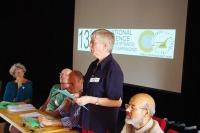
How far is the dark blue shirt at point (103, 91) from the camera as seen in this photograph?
1907 millimetres

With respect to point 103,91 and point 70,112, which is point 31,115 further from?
point 103,91

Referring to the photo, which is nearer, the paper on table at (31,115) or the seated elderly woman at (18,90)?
the paper on table at (31,115)

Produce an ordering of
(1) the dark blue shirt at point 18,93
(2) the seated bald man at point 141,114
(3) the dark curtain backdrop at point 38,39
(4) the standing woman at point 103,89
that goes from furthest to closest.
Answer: (3) the dark curtain backdrop at point 38,39
(1) the dark blue shirt at point 18,93
(4) the standing woman at point 103,89
(2) the seated bald man at point 141,114

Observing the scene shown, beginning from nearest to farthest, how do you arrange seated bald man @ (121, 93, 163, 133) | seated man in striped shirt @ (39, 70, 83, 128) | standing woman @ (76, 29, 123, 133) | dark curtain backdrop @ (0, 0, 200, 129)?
seated bald man @ (121, 93, 163, 133)
standing woman @ (76, 29, 123, 133)
seated man in striped shirt @ (39, 70, 83, 128)
dark curtain backdrop @ (0, 0, 200, 129)

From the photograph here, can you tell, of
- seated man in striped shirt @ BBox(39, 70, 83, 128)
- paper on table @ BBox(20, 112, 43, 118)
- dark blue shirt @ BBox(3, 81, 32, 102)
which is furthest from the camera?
dark blue shirt @ BBox(3, 81, 32, 102)

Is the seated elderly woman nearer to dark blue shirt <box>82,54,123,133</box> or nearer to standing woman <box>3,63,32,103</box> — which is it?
standing woman <box>3,63,32,103</box>

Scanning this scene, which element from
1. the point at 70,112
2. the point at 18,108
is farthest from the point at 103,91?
the point at 18,108

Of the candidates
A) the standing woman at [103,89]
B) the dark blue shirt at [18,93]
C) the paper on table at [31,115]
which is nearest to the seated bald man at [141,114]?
the standing woman at [103,89]

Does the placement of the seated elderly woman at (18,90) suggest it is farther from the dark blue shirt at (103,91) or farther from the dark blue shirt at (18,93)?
the dark blue shirt at (103,91)

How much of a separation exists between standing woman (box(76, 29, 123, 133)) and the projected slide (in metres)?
1.81

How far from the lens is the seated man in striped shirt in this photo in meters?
2.37

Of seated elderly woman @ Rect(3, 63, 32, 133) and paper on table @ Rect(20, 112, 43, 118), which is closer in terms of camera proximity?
paper on table @ Rect(20, 112, 43, 118)

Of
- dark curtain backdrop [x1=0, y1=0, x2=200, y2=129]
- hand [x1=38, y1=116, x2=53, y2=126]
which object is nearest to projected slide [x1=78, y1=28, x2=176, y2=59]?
dark curtain backdrop [x1=0, y1=0, x2=200, y2=129]

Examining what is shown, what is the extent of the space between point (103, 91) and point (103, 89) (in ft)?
0.05
